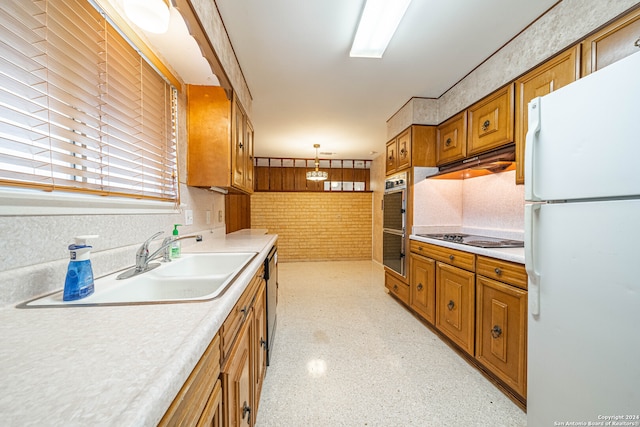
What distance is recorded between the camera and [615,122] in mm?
850

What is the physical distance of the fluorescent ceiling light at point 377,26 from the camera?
1.46 meters

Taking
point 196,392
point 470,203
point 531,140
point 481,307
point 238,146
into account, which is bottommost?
point 481,307

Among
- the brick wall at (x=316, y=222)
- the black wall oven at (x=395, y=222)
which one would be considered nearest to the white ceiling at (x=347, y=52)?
the black wall oven at (x=395, y=222)

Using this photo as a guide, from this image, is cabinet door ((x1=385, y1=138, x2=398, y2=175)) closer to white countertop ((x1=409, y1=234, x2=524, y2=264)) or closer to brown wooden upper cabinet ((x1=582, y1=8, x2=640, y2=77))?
white countertop ((x1=409, y1=234, x2=524, y2=264))

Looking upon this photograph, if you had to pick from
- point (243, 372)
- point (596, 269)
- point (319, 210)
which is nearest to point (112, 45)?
point (243, 372)

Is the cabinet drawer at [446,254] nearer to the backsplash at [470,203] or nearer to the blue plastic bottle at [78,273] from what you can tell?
the backsplash at [470,203]

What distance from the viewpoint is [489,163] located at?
1971 mm

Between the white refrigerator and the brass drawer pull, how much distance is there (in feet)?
1.39

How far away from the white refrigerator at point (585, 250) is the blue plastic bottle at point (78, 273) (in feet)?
5.67

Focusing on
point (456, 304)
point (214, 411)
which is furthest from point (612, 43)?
point (214, 411)

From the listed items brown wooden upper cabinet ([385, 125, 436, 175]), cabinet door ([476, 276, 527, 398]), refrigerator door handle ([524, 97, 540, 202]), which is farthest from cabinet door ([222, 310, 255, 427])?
brown wooden upper cabinet ([385, 125, 436, 175])

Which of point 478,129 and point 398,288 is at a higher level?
point 478,129

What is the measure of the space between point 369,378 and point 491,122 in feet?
7.25

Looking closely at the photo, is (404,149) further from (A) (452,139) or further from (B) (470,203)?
(B) (470,203)
